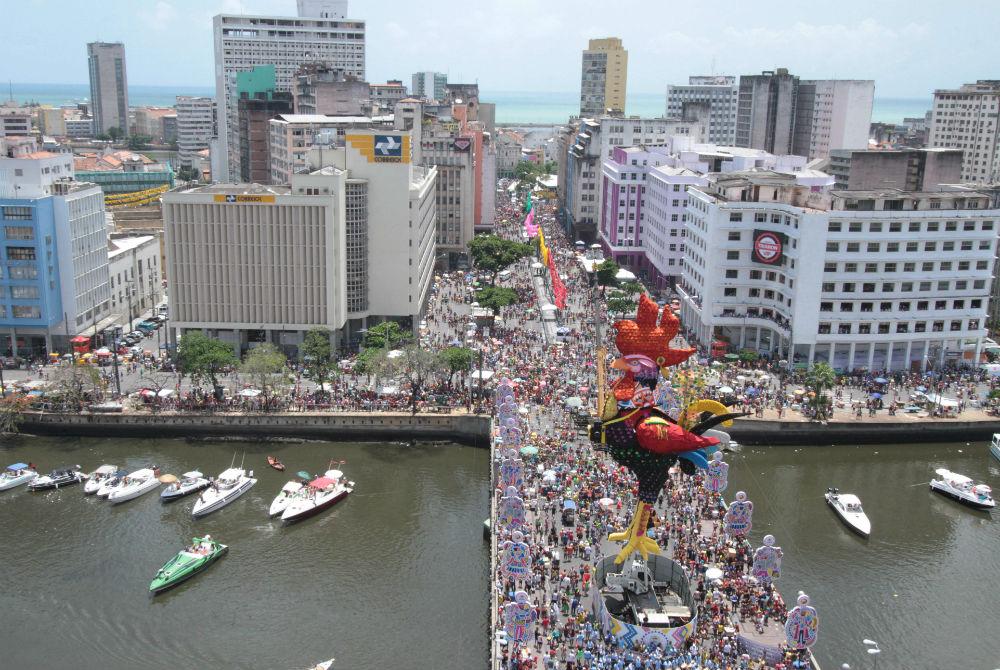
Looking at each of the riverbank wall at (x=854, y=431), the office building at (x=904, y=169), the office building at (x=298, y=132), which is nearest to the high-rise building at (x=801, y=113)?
the office building at (x=904, y=169)

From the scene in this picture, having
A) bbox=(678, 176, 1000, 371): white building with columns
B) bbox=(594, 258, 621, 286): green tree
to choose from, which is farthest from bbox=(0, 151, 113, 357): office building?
bbox=(678, 176, 1000, 371): white building with columns

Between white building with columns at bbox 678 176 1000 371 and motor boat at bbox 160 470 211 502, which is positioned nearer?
motor boat at bbox 160 470 211 502

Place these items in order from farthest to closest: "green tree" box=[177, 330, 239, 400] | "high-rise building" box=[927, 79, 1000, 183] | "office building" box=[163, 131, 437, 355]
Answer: "high-rise building" box=[927, 79, 1000, 183], "office building" box=[163, 131, 437, 355], "green tree" box=[177, 330, 239, 400]

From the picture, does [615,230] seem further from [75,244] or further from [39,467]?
[39,467]

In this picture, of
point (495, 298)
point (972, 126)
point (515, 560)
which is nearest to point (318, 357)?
point (495, 298)

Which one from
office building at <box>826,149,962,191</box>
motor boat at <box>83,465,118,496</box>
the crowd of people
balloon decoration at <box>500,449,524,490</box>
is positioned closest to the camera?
the crowd of people

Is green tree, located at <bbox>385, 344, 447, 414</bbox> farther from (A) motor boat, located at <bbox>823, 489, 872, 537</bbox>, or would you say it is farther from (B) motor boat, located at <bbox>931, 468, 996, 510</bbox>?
(B) motor boat, located at <bbox>931, 468, 996, 510</bbox>
